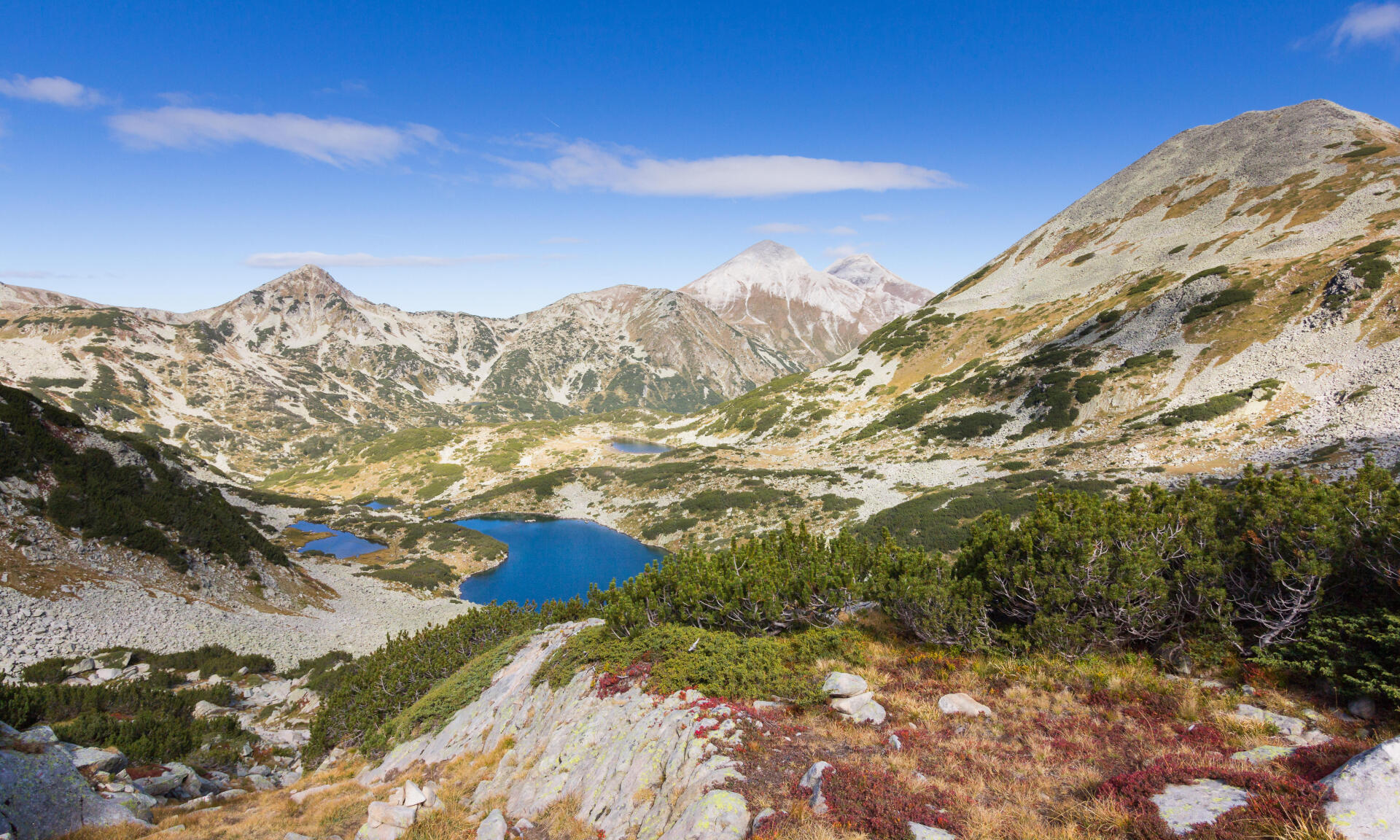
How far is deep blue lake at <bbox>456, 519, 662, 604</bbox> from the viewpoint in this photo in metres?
64.2

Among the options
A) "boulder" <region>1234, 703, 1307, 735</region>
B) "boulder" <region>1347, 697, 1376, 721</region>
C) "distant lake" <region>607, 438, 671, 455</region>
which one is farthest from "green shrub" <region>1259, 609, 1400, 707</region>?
"distant lake" <region>607, 438, 671, 455</region>

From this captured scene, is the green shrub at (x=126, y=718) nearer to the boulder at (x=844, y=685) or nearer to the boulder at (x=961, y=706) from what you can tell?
the boulder at (x=844, y=685)

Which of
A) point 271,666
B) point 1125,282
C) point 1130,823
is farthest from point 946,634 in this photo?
point 1125,282

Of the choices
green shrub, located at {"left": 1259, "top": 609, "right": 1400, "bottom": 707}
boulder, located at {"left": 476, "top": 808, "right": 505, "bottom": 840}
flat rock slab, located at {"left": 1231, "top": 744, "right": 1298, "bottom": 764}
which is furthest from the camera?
boulder, located at {"left": 476, "top": 808, "right": 505, "bottom": 840}

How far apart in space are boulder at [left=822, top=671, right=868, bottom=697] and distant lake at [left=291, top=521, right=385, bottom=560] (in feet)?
239

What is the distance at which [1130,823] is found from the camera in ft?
23.5

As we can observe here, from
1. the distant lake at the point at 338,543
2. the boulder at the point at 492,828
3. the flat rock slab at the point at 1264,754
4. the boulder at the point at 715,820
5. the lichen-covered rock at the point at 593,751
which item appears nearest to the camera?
the flat rock slab at the point at 1264,754

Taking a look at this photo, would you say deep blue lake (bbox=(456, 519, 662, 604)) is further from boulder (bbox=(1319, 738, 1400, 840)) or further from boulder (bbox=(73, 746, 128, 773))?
boulder (bbox=(1319, 738, 1400, 840))

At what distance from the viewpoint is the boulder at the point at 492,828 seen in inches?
446


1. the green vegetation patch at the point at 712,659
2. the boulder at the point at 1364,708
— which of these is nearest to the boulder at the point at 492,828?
the green vegetation patch at the point at 712,659

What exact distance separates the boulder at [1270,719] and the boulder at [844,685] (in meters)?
6.68

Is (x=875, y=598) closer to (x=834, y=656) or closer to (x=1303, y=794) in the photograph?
(x=834, y=656)

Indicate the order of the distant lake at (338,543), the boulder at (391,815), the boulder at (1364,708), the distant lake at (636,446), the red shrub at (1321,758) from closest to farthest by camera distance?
1. the red shrub at (1321,758)
2. the boulder at (1364,708)
3. the boulder at (391,815)
4. the distant lake at (338,543)
5. the distant lake at (636,446)

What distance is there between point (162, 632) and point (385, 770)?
22642 mm
